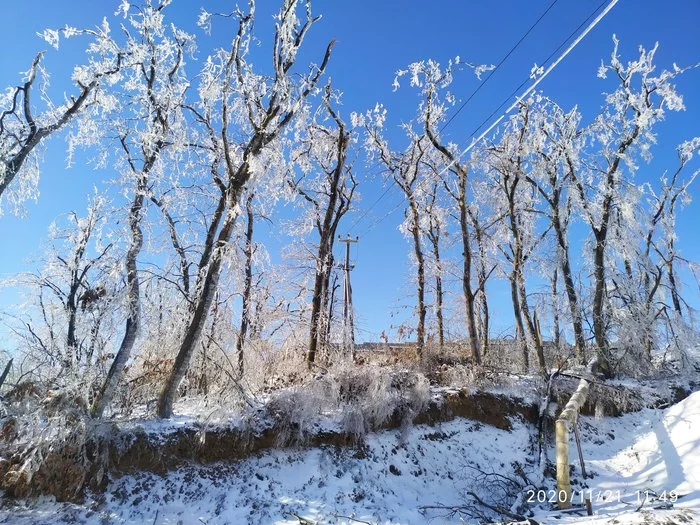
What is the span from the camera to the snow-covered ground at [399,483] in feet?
18.7

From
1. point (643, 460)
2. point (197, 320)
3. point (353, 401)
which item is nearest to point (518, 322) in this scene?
point (643, 460)

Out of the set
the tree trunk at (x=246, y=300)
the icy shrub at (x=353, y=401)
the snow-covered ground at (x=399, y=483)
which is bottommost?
the snow-covered ground at (x=399, y=483)

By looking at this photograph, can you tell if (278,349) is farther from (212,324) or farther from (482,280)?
(482,280)

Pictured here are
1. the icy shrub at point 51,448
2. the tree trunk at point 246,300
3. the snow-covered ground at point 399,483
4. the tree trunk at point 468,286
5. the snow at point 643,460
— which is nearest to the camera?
the icy shrub at point 51,448

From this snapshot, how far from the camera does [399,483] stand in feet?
24.3

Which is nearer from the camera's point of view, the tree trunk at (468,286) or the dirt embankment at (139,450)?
the dirt embankment at (139,450)

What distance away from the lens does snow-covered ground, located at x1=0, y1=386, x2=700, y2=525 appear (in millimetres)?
5695

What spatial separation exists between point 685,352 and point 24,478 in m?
16.8

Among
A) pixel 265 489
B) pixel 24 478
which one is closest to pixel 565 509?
pixel 265 489

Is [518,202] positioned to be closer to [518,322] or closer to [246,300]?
[518,322]

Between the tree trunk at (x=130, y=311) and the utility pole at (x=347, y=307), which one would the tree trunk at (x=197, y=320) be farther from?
the utility pole at (x=347, y=307)

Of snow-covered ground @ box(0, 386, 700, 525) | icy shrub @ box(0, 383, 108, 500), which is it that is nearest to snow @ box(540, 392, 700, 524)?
snow-covered ground @ box(0, 386, 700, 525)

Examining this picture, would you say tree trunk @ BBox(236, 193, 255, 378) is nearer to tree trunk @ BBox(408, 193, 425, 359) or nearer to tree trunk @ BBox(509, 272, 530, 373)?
tree trunk @ BBox(408, 193, 425, 359)

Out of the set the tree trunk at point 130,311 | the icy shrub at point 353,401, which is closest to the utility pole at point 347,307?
the icy shrub at point 353,401
